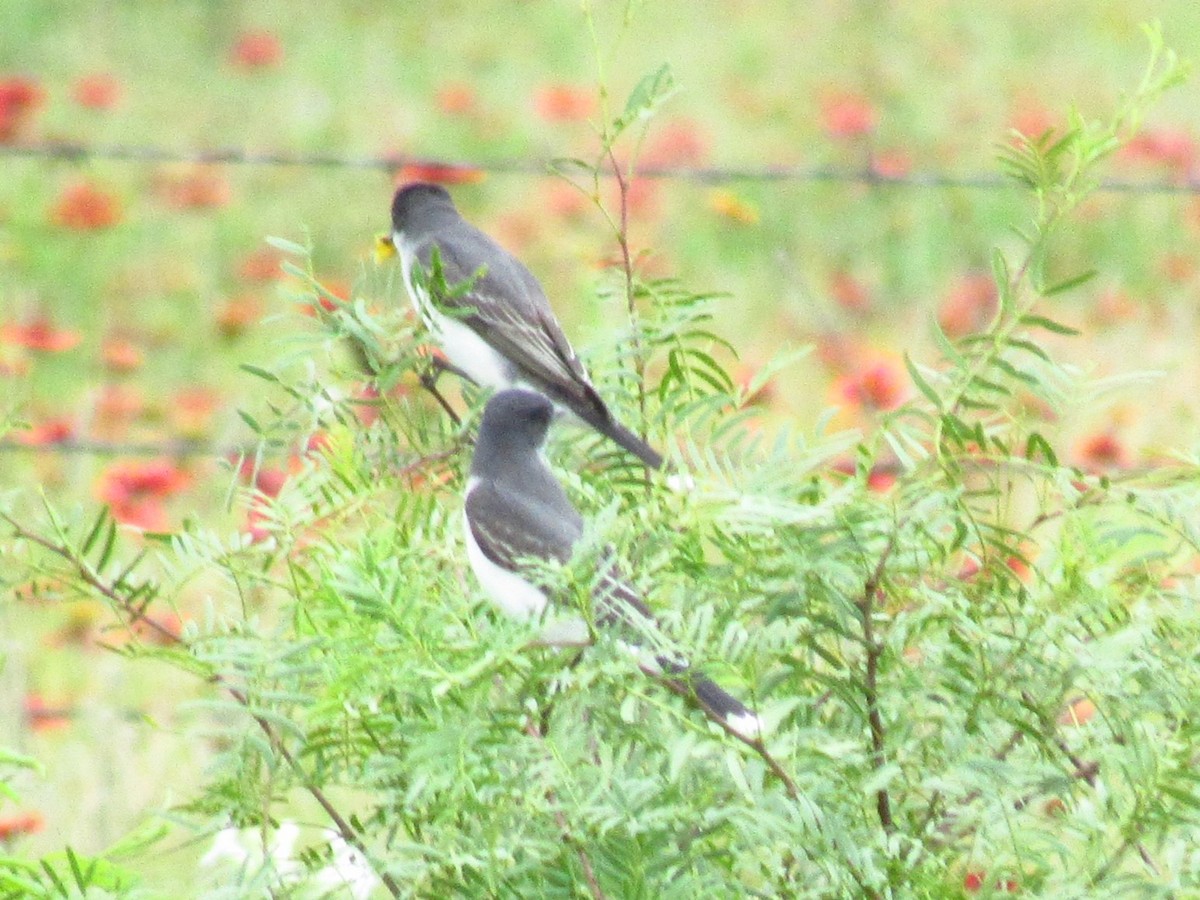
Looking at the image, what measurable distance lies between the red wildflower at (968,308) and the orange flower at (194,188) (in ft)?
8.01

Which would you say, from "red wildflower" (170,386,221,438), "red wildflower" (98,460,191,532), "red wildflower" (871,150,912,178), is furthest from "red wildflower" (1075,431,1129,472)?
"red wildflower" (871,150,912,178)

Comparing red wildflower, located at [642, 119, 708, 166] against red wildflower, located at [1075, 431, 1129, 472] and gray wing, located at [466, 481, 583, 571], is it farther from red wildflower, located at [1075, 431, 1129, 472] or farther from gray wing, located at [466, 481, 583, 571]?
gray wing, located at [466, 481, 583, 571]

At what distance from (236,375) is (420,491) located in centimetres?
479

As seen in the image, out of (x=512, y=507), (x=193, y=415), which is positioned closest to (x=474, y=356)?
(x=512, y=507)

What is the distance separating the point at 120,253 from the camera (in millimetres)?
7246

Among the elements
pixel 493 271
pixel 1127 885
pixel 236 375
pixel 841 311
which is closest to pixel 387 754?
pixel 1127 885

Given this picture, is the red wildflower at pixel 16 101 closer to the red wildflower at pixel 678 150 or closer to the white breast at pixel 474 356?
the red wildflower at pixel 678 150

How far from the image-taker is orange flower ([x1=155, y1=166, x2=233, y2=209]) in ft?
22.2

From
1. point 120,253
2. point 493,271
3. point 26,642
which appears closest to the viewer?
point 493,271

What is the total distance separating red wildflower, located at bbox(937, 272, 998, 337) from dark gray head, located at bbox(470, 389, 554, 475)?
3.65 meters

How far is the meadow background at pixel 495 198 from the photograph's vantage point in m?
5.01

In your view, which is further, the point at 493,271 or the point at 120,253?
the point at 120,253

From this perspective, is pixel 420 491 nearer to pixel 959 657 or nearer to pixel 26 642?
pixel 959 657

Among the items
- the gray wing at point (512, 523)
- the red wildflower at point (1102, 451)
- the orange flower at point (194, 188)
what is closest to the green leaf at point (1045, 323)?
the gray wing at point (512, 523)
